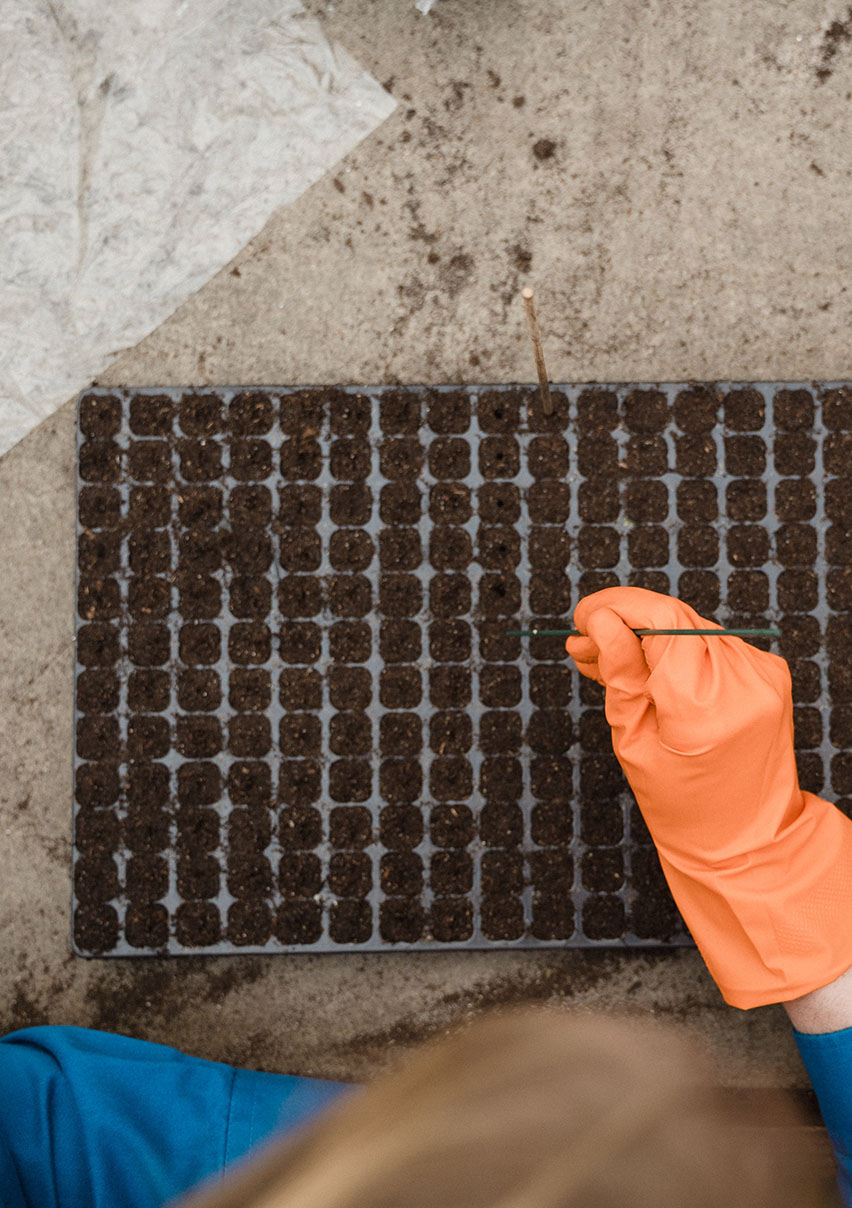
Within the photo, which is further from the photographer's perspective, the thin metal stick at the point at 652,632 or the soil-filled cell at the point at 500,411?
the soil-filled cell at the point at 500,411

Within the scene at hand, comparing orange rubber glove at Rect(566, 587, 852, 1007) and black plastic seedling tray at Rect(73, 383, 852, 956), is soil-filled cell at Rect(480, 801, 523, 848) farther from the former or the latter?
orange rubber glove at Rect(566, 587, 852, 1007)

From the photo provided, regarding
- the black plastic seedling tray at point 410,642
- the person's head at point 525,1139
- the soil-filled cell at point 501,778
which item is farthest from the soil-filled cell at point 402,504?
the person's head at point 525,1139

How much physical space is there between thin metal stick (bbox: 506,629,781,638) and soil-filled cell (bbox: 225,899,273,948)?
0.48m

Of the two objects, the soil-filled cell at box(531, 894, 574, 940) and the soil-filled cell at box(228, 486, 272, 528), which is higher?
the soil-filled cell at box(228, 486, 272, 528)

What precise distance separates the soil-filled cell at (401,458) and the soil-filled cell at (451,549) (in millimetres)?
92

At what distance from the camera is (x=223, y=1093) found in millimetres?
1010

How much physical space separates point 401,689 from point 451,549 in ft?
0.67

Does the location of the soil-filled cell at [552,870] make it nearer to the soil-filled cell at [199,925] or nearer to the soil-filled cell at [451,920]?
the soil-filled cell at [451,920]

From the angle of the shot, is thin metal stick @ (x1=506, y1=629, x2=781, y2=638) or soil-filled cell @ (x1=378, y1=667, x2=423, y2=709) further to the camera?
soil-filled cell @ (x1=378, y1=667, x2=423, y2=709)

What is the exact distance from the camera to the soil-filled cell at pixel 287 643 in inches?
46.7

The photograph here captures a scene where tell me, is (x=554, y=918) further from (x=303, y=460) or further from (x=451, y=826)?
(x=303, y=460)

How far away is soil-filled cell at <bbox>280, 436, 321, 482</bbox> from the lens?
3.93 ft

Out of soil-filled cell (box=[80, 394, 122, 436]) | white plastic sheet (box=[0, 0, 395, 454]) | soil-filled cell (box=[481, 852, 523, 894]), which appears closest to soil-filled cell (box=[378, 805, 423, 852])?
soil-filled cell (box=[481, 852, 523, 894])

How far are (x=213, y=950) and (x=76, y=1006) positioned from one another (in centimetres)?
22
